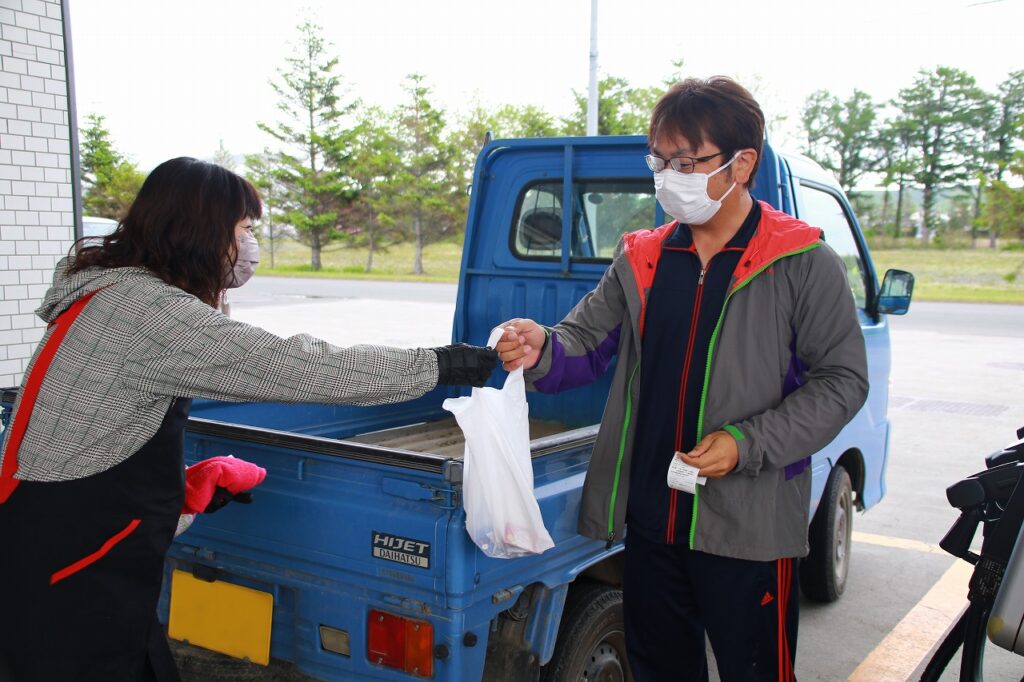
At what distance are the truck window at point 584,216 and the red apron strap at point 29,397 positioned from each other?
264 cm

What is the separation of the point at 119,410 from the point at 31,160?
529 cm

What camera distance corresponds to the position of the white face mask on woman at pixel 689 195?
7.53 feet

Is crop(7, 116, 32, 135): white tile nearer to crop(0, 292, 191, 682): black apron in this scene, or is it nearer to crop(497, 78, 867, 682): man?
crop(0, 292, 191, 682): black apron

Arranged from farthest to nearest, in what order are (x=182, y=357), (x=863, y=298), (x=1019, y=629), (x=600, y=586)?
1. (x=863, y=298)
2. (x=600, y=586)
3. (x=1019, y=629)
4. (x=182, y=357)

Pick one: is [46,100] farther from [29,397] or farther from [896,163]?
[896,163]

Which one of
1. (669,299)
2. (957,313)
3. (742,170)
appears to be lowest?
(957,313)

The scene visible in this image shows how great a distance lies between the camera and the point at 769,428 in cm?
212

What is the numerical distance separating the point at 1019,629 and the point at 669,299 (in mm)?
1239

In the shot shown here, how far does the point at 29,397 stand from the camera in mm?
1987

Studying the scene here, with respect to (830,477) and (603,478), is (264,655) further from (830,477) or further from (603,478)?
(830,477)

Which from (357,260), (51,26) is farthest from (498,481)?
(357,260)

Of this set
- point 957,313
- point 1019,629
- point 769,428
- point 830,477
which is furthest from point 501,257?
point 957,313

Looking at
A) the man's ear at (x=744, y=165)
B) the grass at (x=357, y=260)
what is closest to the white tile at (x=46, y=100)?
the man's ear at (x=744, y=165)

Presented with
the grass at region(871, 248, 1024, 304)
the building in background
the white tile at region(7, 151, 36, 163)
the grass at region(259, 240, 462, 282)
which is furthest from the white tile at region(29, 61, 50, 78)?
the grass at region(259, 240, 462, 282)
